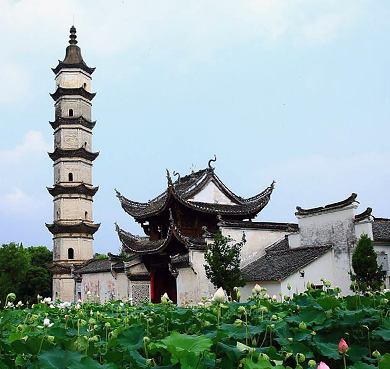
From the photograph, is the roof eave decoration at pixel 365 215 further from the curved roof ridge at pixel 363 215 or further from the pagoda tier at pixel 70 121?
the pagoda tier at pixel 70 121

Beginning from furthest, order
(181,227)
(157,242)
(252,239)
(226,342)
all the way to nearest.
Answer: (157,242) < (181,227) < (252,239) < (226,342)

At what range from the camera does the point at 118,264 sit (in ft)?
76.3

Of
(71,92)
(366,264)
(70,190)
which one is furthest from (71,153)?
(366,264)

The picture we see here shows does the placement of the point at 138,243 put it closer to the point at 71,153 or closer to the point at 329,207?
the point at 329,207

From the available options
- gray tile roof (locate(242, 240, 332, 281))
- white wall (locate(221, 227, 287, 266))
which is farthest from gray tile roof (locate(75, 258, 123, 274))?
gray tile roof (locate(242, 240, 332, 281))

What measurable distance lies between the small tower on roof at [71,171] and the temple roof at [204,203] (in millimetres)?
9458

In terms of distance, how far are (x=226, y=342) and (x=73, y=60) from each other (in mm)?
34174

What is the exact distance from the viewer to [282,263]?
53.8ft

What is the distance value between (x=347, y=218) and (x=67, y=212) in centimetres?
2097

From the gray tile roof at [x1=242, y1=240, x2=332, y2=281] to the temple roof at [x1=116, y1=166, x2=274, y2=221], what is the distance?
9.55ft

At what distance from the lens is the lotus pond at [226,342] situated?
202 centimetres

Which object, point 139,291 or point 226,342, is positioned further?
point 139,291

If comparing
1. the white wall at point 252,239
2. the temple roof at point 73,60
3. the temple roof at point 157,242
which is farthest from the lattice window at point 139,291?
the temple roof at point 73,60

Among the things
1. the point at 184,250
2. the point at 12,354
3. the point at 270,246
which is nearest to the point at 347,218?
the point at 270,246
